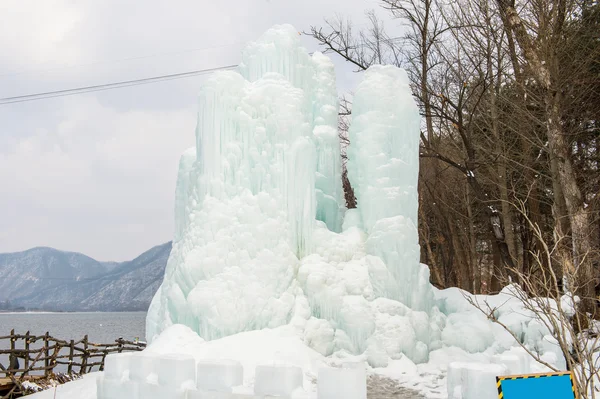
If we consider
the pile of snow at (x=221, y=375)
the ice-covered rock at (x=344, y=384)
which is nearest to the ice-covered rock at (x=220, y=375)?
the pile of snow at (x=221, y=375)

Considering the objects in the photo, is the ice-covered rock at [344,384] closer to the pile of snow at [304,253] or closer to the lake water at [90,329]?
the pile of snow at [304,253]

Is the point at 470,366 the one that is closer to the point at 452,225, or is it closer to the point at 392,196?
the point at 392,196

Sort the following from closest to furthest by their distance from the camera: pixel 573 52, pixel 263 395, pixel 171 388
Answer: pixel 263 395, pixel 171 388, pixel 573 52

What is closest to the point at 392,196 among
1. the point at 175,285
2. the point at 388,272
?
the point at 388,272

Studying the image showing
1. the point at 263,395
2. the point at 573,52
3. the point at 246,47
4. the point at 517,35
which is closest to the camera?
the point at 263,395

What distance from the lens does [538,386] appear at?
4.93 metres

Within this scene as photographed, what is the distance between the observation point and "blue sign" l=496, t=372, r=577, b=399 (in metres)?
4.89

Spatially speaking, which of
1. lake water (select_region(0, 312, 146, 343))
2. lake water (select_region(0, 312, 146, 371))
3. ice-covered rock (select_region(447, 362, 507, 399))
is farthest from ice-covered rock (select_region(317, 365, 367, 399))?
lake water (select_region(0, 312, 146, 343))

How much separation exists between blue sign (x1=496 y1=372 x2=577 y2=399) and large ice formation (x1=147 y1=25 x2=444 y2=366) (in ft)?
16.1

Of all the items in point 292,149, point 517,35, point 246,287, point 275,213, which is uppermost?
A: point 517,35

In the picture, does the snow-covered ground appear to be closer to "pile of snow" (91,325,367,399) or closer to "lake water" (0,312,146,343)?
"pile of snow" (91,325,367,399)

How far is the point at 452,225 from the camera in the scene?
22.5 m

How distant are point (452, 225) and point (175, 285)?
14.6m

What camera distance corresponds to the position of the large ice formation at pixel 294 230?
9.95 m
